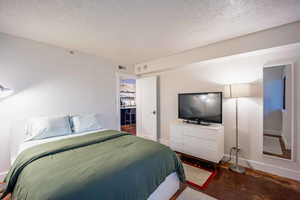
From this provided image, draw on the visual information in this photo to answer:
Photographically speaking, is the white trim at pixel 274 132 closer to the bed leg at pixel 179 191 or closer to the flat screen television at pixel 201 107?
the flat screen television at pixel 201 107

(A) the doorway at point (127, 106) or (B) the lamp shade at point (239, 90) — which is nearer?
(B) the lamp shade at point (239, 90)

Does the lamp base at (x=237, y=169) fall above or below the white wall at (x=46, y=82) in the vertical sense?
below

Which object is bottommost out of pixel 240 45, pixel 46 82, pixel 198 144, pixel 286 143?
pixel 198 144

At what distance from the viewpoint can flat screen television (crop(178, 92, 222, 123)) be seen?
8.23ft

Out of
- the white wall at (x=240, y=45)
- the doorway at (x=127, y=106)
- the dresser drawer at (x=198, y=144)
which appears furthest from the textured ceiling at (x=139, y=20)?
the doorway at (x=127, y=106)

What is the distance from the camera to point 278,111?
83.4 inches

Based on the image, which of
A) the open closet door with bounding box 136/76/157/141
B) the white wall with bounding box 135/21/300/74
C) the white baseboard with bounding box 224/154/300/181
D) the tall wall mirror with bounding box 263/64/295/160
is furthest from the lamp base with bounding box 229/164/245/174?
the white wall with bounding box 135/21/300/74

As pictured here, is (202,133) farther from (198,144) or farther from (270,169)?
(270,169)

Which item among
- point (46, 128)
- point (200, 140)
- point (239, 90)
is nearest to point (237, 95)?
point (239, 90)

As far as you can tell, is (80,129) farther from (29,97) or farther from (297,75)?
(297,75)

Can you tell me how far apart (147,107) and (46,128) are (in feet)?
7.74

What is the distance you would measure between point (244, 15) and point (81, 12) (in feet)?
6.79

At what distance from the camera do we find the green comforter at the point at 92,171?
96 cm

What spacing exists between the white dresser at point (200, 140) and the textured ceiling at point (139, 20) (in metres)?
1.67
